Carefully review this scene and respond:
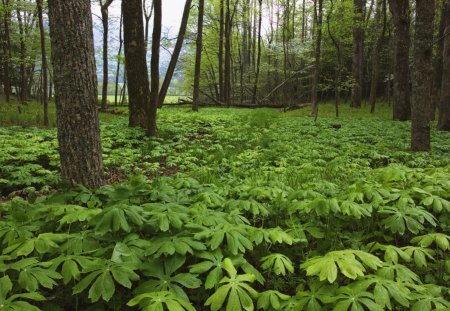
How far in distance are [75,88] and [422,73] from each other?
685cm

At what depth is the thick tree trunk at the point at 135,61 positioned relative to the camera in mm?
9008

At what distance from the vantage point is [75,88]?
369 centimetres

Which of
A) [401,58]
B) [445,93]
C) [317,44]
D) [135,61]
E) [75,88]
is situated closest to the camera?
[75,88]

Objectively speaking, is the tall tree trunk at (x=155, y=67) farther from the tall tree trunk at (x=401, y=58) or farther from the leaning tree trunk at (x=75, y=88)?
the tall tree trunk at (x=401, y=58)

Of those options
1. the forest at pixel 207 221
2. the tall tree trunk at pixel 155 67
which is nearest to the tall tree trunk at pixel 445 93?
the forest at pixel 207 221

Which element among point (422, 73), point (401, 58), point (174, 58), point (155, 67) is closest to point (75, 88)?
point (155, 67)

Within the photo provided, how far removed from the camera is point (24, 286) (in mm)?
1786

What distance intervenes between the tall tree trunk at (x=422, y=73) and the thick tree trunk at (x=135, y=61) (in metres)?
6.63

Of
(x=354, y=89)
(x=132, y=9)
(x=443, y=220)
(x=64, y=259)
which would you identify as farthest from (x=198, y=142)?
(x=354, y=89)

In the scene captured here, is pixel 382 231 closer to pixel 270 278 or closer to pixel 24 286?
pixel 270 278

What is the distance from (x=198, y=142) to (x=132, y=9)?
4072mm

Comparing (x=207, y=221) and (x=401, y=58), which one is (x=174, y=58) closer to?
(x=401, y=58)

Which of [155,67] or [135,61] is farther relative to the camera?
[135,61]

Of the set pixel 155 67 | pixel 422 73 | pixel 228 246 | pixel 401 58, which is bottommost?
Result: pixel 228 246
